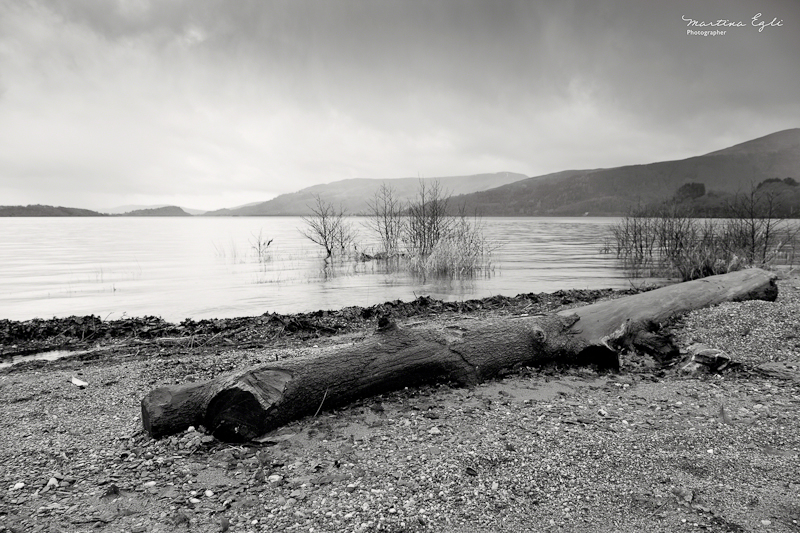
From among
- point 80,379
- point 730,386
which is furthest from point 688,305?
point 80,379

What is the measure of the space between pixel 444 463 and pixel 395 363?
1766 mm

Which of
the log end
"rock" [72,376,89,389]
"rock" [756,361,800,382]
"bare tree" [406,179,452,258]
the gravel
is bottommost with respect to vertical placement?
"rock" [756,361,800,382]

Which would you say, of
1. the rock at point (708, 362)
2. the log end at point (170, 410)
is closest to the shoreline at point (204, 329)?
the log end at point (170, 410)

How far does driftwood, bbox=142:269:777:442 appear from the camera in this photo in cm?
471

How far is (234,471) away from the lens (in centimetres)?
414

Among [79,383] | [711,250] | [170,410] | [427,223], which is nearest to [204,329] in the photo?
[79,383]

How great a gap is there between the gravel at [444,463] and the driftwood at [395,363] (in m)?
Result: 0.19

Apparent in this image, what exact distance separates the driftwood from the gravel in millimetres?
189

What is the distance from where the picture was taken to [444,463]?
13.5ft

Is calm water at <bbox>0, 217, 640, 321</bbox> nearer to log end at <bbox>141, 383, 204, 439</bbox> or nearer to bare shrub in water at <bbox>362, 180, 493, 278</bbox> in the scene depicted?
bare shrub in water at <bbox>362, 180, 493, 278</bbox>

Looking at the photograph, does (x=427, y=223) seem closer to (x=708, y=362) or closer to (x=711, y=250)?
(x=711, y=250)

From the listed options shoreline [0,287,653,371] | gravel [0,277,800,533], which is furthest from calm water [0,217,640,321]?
gravel [0,277,800,533]

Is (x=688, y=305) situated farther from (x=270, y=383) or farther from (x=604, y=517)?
(x=270, y=383)

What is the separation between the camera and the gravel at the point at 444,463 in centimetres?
342
